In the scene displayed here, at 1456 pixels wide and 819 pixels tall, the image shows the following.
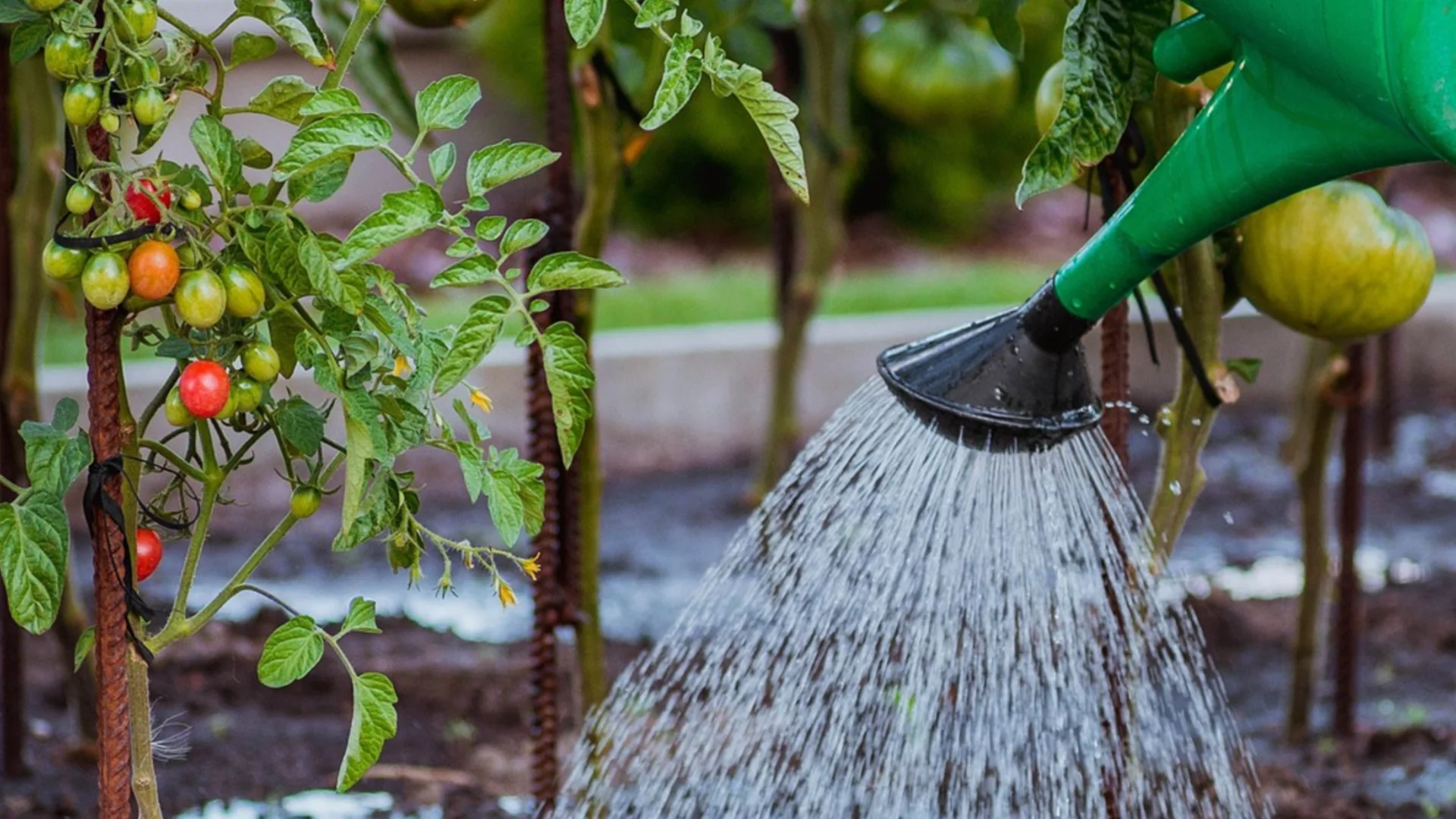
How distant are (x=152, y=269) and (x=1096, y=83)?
57 cm

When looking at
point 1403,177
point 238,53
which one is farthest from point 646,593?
point 1403,177

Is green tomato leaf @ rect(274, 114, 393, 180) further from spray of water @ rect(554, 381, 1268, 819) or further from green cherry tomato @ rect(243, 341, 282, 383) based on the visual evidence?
spray of water @ rect(554, 381, 1268, 819)

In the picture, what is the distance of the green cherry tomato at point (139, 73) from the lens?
31.8 inches

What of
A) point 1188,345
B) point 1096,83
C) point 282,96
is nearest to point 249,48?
point 282,96

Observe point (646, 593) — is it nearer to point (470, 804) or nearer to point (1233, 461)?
point (470, 804)

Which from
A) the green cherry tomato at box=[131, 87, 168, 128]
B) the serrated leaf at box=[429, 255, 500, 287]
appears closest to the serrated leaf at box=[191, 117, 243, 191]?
the green cherry tomato at box=[131, 87, 168, 128]

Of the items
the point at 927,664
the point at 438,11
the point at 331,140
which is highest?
the point at 438,11

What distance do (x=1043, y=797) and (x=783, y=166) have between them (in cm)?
87

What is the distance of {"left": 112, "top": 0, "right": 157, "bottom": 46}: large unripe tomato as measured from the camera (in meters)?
0.80

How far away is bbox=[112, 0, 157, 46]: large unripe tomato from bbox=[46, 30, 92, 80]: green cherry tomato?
0.02m

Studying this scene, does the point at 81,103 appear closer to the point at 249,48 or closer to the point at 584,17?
the point at 249,48

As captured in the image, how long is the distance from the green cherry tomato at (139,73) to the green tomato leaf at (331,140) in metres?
0.08

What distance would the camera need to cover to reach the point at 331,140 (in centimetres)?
82

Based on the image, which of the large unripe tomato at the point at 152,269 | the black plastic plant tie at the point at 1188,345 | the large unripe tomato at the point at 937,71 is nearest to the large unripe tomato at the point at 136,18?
the large unripe tomato at the point at 152,269
